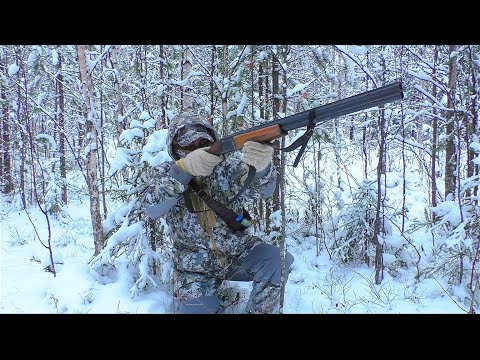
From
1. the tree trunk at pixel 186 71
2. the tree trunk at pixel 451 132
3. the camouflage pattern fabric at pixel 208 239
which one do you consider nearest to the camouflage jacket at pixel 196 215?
the camouflage pattern fabric at pixel 208 239

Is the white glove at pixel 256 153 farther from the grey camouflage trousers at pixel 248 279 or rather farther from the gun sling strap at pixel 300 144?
the grey camouflage trousers at pixel 248 279

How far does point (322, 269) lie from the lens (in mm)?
4730

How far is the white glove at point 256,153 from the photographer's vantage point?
8.91 feet

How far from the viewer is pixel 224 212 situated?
3.19 m

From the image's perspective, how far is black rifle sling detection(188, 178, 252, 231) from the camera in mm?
3193

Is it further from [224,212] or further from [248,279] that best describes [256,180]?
[248,279]

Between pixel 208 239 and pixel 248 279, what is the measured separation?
534mm

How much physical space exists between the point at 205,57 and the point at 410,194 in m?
6.42

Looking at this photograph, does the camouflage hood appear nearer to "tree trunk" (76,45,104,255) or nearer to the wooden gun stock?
the wooden gun stock

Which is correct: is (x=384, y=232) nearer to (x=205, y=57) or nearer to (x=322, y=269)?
(x=322, y=269)

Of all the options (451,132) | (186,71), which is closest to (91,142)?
(186,71)

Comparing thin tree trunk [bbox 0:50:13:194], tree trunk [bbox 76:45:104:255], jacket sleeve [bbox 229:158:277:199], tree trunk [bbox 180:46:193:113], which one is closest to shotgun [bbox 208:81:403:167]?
jacket sleeve [bbox 229:158:277:199]
